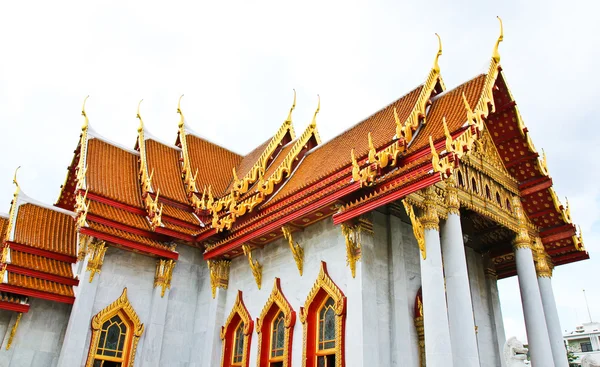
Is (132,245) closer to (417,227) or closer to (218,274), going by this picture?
(218,274)

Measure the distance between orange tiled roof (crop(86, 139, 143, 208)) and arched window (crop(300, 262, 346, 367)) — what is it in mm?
5960

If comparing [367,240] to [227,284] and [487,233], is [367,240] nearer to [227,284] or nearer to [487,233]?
[487,233]

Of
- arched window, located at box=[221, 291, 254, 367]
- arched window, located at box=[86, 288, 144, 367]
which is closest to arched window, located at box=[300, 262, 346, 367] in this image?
arched window, located at box=[221, 291, 254, 367]

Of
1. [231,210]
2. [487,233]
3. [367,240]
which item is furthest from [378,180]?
[231,210]

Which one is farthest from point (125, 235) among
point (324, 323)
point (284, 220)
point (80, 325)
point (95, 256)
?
point (324, 323)

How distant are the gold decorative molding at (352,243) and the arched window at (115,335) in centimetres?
556

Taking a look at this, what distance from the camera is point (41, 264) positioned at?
11.6 metres

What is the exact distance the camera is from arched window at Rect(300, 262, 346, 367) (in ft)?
29.5

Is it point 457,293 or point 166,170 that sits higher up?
point 166,170

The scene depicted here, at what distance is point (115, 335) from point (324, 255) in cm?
524

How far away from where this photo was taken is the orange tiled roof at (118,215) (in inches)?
477

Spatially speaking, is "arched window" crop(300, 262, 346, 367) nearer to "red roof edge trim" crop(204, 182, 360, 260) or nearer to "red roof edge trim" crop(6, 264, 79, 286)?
"red roof edge trim" crop(204, 182, 360, 260)

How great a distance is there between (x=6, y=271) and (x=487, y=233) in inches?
408

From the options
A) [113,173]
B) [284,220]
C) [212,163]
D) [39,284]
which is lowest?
[39,284]
